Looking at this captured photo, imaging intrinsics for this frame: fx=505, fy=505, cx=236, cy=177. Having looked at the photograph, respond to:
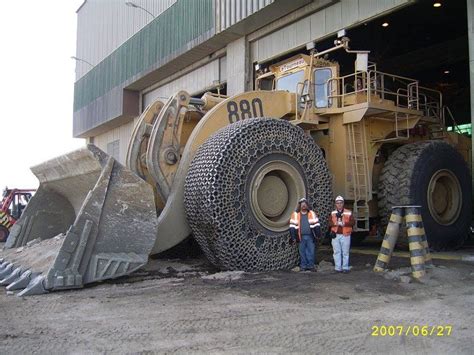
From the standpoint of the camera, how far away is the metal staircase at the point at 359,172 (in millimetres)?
9016

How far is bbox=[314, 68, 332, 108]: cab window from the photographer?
922 cm

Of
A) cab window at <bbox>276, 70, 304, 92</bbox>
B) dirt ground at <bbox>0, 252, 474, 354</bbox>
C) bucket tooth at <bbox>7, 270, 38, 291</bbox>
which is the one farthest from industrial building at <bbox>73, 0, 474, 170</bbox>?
bucket tooth at <bbox>7, 270, 38, 291</bbox>

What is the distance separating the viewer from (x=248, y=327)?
4.46 m

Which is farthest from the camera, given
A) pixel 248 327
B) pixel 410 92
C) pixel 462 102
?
pixel 462 102

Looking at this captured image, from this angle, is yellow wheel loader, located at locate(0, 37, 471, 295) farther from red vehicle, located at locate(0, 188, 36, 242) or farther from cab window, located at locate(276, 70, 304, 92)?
red vehicle, located at locate(0, 188, 36, 242)

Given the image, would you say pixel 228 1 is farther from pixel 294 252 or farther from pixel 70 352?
pixel 70 352

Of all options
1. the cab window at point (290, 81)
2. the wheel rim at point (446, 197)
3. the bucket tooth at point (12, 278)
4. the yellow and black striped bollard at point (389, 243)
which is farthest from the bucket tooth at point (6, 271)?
the wheel rim at point (446, 197)

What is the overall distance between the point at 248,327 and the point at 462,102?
22.2 m

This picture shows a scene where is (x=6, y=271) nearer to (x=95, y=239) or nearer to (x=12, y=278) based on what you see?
(x=12, y=278)

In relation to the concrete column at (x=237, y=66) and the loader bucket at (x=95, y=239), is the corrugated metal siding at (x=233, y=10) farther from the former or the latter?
the loader bucket at (x=95, y=239)

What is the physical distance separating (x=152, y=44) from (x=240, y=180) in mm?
15544

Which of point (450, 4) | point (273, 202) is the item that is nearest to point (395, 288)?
point (273, 202)

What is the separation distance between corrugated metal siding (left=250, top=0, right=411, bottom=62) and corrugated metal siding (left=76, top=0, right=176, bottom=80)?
20.0 feet
